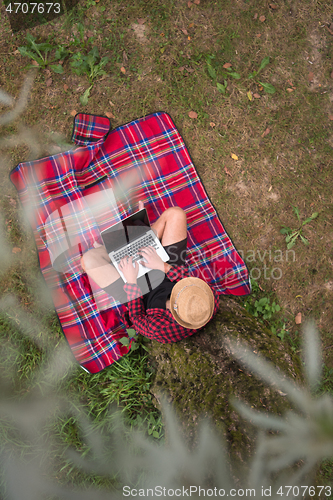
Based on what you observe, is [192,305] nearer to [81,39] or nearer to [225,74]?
[225,74]

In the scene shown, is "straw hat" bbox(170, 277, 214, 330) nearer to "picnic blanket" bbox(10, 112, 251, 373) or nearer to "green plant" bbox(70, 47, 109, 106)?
"picnic blanket" bbox(10, 112, 251, 373)

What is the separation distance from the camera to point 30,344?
11.6ft

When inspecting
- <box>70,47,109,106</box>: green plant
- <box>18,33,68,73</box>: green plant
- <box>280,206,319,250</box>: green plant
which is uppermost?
<box>18,33,68,73</box>: green plant

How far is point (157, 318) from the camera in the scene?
9.45 ft

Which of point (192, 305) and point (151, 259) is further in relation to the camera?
point (151, 259)

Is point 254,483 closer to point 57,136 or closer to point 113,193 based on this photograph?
point 113,193

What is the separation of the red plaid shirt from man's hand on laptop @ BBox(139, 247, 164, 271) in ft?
0.50

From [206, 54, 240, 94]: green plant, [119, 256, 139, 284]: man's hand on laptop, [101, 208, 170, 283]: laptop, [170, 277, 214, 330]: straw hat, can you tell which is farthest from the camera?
[206, 54, 240, 94]: green plant

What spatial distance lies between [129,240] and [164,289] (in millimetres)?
694

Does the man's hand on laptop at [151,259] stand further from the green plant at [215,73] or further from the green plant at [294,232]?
the green plant at [215,73]

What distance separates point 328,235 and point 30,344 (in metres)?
4.18

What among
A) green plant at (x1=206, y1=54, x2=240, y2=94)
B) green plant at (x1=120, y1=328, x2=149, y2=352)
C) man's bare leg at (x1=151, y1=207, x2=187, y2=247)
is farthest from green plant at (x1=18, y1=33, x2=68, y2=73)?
green plant at (x1=120, y1=328, x2=149, y2=352)

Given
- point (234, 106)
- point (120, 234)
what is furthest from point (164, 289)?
point (234, 106)

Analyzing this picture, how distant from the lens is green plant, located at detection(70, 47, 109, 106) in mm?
3695
